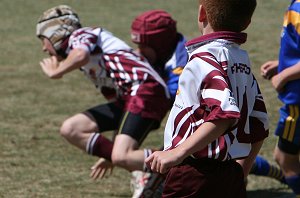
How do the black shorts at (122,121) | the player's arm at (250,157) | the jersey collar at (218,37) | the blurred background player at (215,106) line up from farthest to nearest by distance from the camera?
the black shorts at (122,121)
the player's arm at (250,157)
the jersey collar at (218,37)
the blurred background player at (215,106)

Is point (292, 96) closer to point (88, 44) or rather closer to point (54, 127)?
point (88, 44)

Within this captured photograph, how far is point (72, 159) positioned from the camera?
659cm

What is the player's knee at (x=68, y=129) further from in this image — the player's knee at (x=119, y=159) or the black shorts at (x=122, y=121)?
the player's knee at (x=119, y=159)

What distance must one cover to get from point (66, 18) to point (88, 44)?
359 mm

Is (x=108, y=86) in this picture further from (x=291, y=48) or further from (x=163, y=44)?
(x=291, y=48)

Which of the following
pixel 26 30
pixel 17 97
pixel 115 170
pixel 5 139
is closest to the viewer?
pixel 115 170

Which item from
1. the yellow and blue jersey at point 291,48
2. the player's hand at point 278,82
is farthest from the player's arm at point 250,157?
the yellow and blue jersey at point 291,48

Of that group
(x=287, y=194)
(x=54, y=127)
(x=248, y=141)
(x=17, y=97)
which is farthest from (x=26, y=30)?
(x=248, y=141)

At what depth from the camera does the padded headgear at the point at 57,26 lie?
597cm

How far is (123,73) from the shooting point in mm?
5840

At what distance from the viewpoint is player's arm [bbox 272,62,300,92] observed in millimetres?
5031

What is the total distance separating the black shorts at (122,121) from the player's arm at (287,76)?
3.41ft

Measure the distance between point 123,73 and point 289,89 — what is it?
1237mm

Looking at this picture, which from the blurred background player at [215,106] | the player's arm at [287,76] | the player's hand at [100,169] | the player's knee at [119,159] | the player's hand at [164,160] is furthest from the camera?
the player's hand at [100,169]
